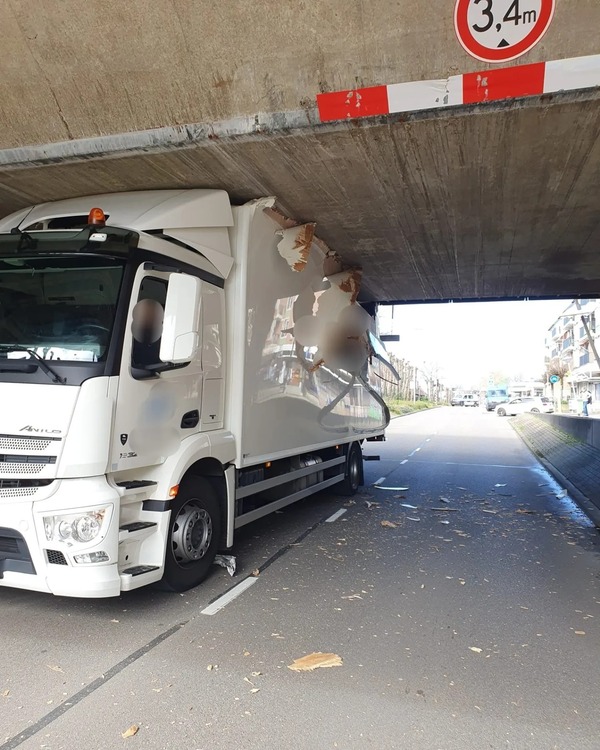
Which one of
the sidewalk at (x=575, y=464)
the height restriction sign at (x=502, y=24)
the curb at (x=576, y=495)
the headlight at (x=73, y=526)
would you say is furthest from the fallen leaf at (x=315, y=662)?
the sidewalk at (x=575, y=464)

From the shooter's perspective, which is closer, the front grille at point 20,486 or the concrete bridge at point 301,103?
the front grille at point 20,486

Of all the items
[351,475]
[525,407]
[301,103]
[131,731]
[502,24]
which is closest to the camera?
[131,731]

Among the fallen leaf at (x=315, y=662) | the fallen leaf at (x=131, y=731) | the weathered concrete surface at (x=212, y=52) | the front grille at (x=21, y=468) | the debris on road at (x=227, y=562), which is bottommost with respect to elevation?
the fallen leaf at (x=315, y=662)

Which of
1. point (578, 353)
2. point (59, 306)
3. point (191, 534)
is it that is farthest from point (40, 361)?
point (578, 353)

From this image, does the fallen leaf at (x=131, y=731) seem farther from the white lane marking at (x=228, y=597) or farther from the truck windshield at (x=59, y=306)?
the truck windshield at (x=59, y=306)

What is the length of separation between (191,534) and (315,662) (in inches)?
62.7

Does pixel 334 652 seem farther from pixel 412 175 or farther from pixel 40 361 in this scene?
pixel 412 175

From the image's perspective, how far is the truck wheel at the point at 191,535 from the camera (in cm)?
468

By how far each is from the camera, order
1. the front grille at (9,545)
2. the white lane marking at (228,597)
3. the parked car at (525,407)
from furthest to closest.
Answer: the parked car at (525,407)
the white lane marking at (228,597)
the front grille at (9,545)

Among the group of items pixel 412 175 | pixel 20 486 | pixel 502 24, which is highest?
pixel 502 24

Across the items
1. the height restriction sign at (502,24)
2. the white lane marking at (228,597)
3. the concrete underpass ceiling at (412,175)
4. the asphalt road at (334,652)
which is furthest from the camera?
the concrete underpass ceiling at (412,175)

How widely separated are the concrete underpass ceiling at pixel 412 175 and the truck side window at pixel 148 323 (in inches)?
63.4

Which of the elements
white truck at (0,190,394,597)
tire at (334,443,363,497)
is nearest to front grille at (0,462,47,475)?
white truck at (0,190,394,597)

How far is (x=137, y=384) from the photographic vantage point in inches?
168
